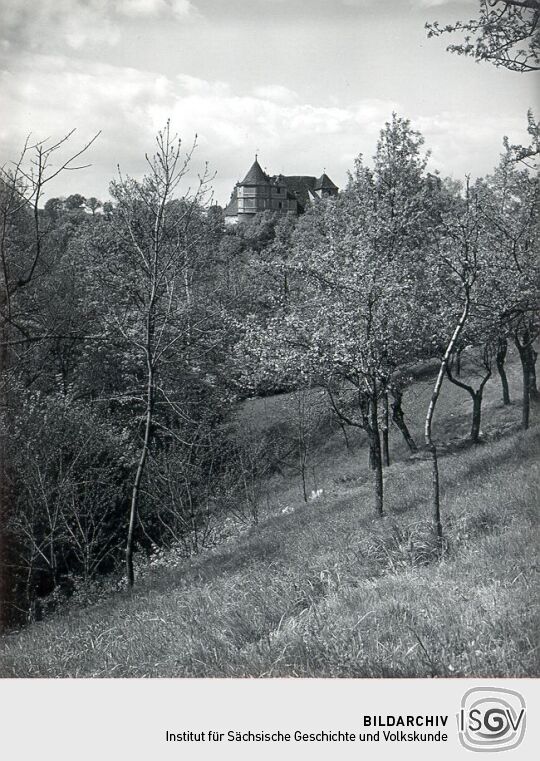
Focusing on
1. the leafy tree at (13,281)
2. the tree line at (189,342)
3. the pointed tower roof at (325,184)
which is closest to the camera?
the leafy tree at (13,281)

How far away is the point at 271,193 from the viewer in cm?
7725

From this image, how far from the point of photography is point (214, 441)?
23562 mm

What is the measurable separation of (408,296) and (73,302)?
15.8 metres

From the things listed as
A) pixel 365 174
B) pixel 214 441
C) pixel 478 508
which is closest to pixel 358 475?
pixel 214 441

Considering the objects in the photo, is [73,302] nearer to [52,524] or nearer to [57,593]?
[52,524]

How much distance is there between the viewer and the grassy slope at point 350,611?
4.56m

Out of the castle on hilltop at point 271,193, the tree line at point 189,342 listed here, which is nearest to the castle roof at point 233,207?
the castle on hilltop at point 271,193

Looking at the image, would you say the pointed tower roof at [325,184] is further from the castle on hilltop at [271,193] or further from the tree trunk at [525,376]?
the tree trunk at [525,376]
